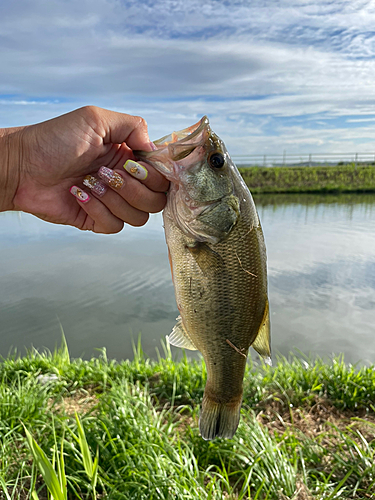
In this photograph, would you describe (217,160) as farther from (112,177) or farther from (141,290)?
(141,290)

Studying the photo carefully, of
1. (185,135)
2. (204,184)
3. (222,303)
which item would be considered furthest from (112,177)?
(222,303)

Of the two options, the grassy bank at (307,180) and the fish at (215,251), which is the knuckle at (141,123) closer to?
the fish at (215,251)

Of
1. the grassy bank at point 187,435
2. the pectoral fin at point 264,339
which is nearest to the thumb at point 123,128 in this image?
the pectoral fin at point 264,339

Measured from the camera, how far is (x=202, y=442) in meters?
3.13

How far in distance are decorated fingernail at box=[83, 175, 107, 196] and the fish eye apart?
694mm

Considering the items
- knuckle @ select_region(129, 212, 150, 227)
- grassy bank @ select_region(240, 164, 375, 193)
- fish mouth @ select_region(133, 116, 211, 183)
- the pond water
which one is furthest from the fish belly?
grassy bank @ select_region(240, 164, 375, 193)

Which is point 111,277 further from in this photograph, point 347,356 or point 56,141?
point 56,141

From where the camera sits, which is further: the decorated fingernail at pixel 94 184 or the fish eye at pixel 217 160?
the decorated fingernail at pixel 94 184

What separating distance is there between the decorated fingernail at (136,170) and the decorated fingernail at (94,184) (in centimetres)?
23

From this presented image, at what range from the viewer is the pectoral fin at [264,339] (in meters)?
1.58

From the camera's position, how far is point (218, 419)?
5.41ft

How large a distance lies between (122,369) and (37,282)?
236 inches

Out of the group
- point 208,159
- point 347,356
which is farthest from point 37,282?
point 208,159

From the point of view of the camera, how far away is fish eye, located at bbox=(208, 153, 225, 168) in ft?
5.02
